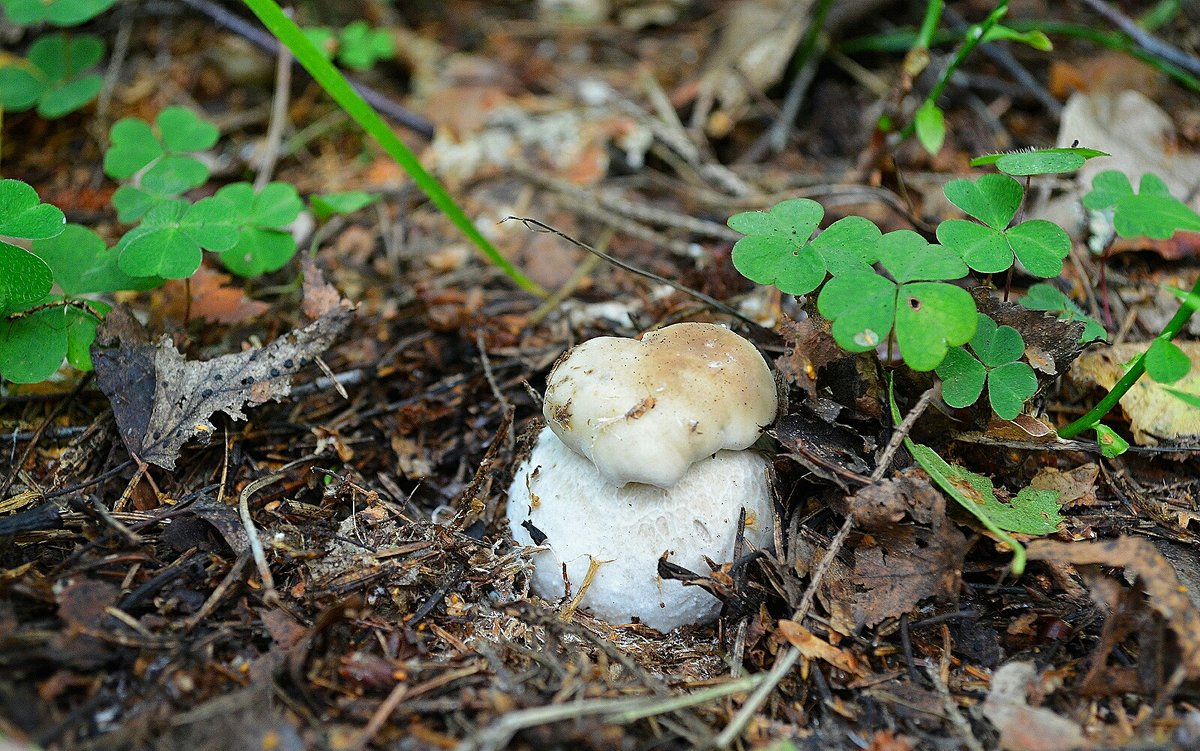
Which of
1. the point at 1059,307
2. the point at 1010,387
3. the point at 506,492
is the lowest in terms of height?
the point at 506,492

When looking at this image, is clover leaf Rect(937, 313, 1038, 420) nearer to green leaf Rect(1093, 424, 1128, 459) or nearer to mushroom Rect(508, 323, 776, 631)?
green leaf Rect(1093, 424, 1128, 459)

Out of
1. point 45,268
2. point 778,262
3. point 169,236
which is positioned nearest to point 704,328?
point 778,262

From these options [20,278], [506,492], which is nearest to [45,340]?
[20,278]

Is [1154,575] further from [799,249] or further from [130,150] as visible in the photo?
[130,150]

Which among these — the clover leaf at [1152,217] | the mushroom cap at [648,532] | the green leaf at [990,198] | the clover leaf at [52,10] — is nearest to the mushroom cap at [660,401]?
the mushroom cap at [648,532]

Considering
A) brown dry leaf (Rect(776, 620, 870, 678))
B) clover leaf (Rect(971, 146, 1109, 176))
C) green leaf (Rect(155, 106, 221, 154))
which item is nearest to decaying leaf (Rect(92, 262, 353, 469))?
green leaf (Rect(155, 106, 221, 154))

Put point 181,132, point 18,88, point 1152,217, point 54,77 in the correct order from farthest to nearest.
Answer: point 54,77 < point 18,88 < point 181,132 < point 1152,217

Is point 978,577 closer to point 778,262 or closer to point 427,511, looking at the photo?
point 778,262
